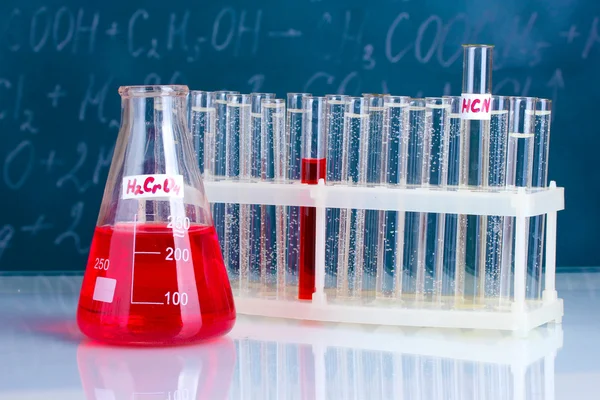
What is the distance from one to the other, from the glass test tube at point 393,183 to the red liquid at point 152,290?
0.96 ft

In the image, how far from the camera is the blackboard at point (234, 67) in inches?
78.6

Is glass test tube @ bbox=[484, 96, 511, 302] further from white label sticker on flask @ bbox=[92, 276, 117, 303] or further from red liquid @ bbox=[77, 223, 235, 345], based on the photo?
white label sticker on flask @ bbox=[92, 276, 117, 303]

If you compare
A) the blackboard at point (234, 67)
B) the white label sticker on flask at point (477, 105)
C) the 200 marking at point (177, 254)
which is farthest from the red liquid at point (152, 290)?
the blackboard at point (234, 67)

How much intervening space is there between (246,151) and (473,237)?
1.31 feet

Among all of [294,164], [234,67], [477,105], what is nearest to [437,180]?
[477,105]

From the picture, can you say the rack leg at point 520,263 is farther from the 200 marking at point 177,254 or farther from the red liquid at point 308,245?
the 200 marking at point 177,254

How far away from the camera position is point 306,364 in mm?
1249

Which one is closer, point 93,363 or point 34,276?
point 93,363

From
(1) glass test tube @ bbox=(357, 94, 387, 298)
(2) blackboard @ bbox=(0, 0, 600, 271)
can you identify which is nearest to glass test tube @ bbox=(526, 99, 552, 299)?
(1) glass test tube @ bbox=(357, 94, 387, 298)

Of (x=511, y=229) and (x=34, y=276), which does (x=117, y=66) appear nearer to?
(x=34, y=276)

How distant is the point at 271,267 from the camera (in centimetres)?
152

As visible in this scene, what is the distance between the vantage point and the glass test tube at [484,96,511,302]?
4.75ft

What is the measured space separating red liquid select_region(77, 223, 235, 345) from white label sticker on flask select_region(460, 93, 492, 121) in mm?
474

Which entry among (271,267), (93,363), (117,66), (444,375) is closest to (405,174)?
(271,267)
